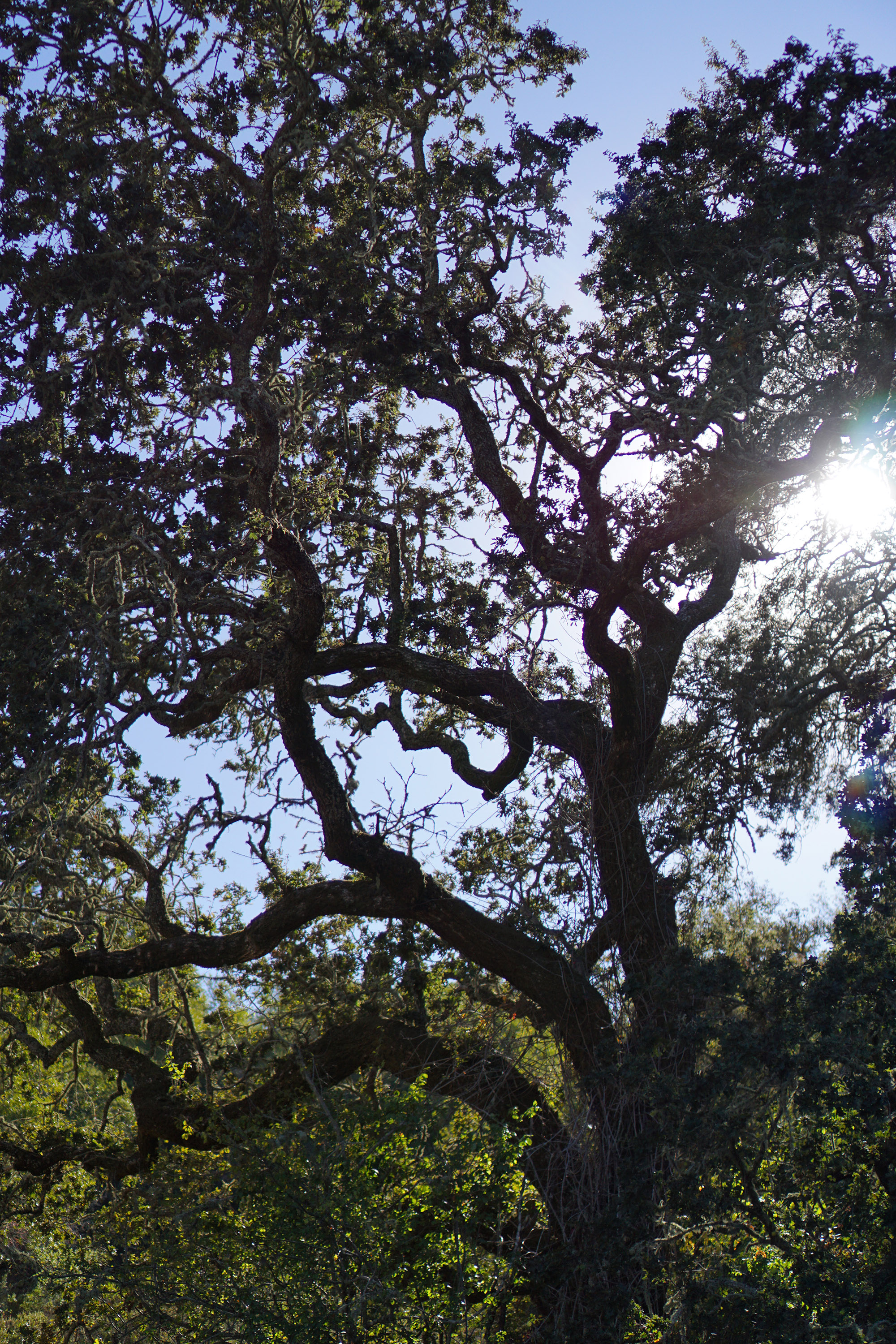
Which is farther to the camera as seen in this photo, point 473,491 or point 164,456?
point 473,491

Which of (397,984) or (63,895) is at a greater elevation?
(63,895)

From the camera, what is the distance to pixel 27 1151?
934cm

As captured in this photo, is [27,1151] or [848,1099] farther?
[27,1151]

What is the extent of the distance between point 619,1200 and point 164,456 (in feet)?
18.5

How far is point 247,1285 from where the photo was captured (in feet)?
20.9

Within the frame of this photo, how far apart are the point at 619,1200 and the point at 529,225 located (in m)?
6.75

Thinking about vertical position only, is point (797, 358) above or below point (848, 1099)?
above

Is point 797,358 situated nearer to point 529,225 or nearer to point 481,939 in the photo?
point 529,225

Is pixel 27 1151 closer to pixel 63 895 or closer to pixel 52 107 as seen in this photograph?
pixel 63 895

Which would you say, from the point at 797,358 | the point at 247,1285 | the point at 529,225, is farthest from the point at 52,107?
the point at 247,1285

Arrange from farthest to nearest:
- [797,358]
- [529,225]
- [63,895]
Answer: [63,895] → [529,225] → [797,358]

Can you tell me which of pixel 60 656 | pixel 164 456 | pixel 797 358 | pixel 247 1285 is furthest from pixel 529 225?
pixel 247 1285

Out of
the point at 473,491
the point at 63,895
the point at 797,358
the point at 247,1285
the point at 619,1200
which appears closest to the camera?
the point at 619,1200

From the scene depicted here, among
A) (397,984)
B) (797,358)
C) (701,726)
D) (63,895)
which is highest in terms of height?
(797,358)
